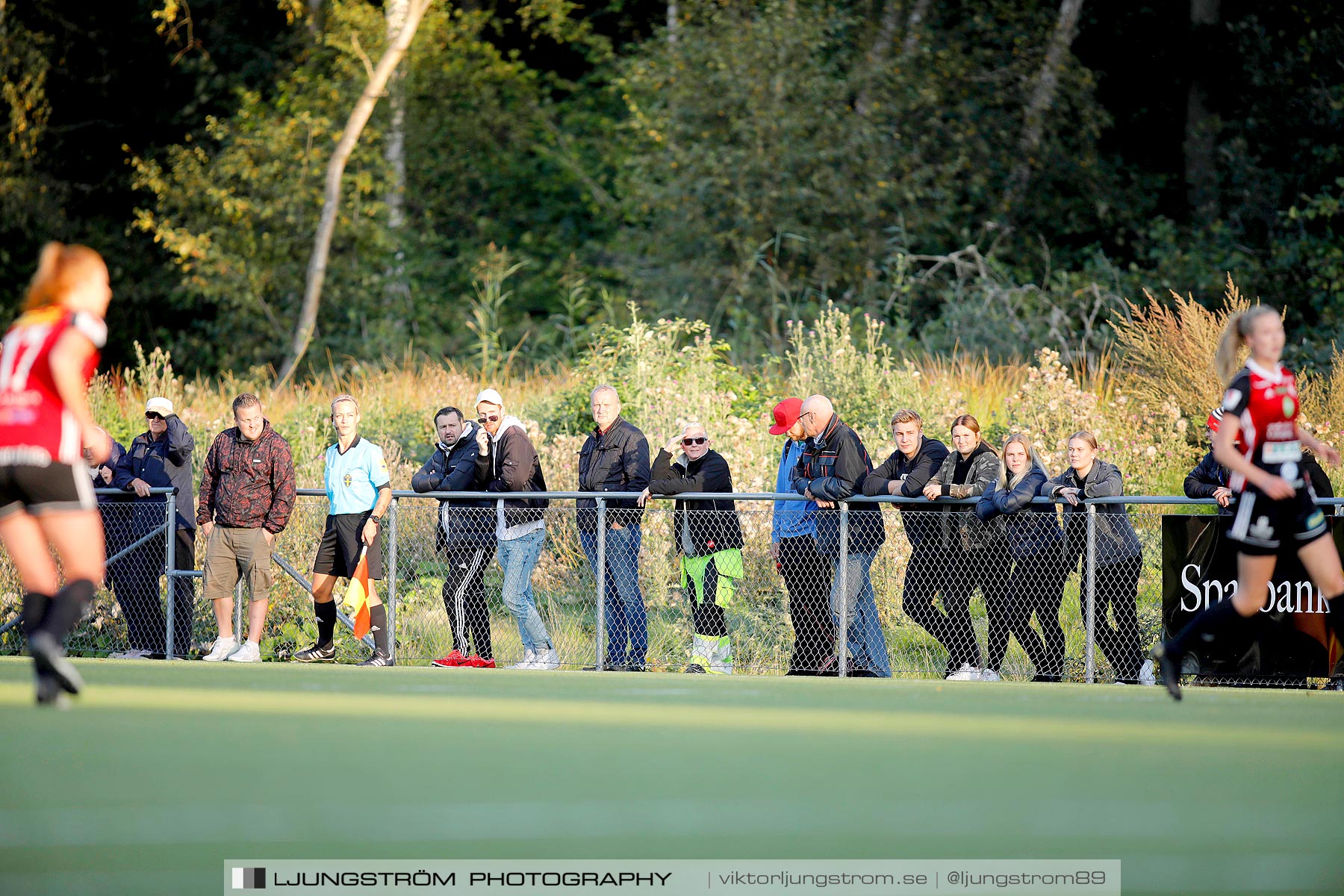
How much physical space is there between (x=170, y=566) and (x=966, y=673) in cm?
601

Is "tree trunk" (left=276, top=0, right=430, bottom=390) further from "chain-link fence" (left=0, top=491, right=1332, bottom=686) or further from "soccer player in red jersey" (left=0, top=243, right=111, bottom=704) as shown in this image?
"soccer player in red jersey" (left=0, top=243, right=111, bottom=704)

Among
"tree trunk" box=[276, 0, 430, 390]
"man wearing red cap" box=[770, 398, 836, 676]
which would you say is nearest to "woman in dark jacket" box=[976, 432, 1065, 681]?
"man wearing red cap" box=[770, 398, 836, 676]

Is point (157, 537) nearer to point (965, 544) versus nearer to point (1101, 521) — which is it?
point (965, 544)

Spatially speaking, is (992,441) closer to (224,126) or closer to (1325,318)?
(1325,318)

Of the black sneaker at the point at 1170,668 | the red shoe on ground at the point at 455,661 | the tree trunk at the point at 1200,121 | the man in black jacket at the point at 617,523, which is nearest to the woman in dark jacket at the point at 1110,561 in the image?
the black sneaker at the point at 1170,668

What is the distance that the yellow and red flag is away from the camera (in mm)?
11734

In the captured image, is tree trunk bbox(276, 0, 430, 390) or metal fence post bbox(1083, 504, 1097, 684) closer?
metal fence post bbox(1083, 504, 1097, 684)

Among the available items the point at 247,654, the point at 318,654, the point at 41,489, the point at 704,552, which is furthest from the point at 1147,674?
the point at 41,489

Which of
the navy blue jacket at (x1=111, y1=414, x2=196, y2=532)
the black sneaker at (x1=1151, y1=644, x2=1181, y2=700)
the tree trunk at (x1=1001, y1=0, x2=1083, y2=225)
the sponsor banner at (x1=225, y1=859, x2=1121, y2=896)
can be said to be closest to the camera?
the sponsor banner at (x1=225, y1=859, x2=1121, y2=896)

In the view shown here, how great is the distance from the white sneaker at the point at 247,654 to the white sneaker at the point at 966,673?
5.02 m

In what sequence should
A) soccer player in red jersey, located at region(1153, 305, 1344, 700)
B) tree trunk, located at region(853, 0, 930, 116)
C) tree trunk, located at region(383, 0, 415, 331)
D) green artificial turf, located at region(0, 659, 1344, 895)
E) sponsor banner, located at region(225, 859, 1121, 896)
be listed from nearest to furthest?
sponsor banner, located at region(225, 859, 1121, 896)
green artificial turf, located at region(0, 659, 1344, 895)
soccer player in red jersey, located at region(1153, 305, 1344, 700)
tree trunk, located at region(853, 0, 930, 116)
tree trunk, located at region(383, 0, 415, 331)

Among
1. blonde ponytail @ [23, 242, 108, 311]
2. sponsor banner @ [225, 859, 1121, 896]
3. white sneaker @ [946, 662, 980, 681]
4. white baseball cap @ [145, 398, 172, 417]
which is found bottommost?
white sneaker @ [946, 662, 980, 681]

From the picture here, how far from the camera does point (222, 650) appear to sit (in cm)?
1179

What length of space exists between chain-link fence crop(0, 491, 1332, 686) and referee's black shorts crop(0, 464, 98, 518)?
202 inches
